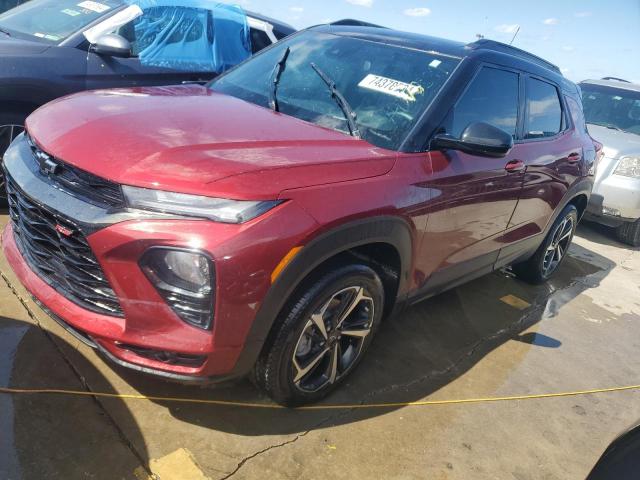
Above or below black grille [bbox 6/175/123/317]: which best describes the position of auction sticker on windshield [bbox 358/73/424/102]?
above

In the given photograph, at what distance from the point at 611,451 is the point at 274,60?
9.17 feet

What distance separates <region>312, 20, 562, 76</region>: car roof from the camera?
3094 mm

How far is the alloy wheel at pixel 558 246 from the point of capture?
15.4ft

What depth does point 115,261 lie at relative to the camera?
1.90 meters

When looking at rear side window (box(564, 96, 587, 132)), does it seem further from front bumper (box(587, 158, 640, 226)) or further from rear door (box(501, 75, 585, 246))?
front bumper (box(587, 158, 640, 226))

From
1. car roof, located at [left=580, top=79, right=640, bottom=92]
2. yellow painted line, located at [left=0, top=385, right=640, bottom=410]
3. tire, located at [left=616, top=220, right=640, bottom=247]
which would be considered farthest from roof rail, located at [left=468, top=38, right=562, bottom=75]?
car roof, located at [left=580, top=79, right=640, bottom=92]

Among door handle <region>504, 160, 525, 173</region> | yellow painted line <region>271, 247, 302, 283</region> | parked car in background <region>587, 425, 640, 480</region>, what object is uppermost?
door handle <region>504, 160, 525, 173</region>

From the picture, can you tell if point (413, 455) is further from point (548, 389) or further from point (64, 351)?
point (64, 351)

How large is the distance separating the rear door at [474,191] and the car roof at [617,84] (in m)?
6.07

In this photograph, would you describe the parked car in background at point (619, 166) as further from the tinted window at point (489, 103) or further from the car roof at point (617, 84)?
the tinted window at point (489, 103)

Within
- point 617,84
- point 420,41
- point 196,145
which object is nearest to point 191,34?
point 420,41

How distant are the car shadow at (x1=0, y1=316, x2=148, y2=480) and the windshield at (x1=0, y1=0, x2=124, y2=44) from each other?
277 cm

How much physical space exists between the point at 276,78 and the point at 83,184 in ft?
4.90

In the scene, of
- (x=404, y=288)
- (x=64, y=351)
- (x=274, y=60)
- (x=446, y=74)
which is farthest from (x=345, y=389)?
(x=274, y=60)
